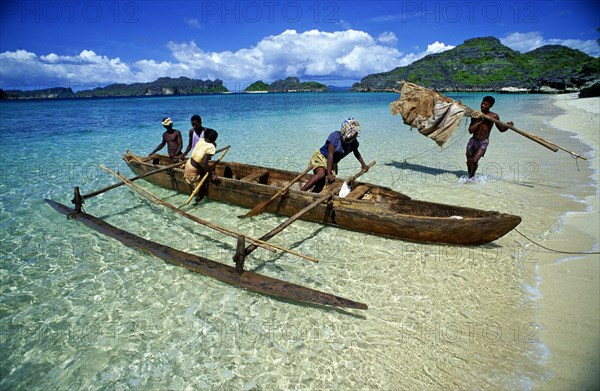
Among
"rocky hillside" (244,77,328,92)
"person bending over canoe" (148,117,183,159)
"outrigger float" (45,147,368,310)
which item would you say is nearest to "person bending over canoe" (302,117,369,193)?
"outrigger float" (45,147,368,310)

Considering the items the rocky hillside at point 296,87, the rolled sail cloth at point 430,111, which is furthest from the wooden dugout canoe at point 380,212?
the rocky hillside at point 296,87

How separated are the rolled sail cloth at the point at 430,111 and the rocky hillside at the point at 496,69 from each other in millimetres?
64883

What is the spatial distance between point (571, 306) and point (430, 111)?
720 cm

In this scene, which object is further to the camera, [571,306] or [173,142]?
[173,142]

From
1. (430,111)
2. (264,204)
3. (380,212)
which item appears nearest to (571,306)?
(380,212)

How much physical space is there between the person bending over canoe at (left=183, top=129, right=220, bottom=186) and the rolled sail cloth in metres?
6.37

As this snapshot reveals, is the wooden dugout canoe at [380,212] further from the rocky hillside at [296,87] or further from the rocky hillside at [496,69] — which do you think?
the rocky hillside at [296,87]

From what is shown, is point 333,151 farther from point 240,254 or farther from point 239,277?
point 239,277

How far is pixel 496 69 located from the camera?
318 feet

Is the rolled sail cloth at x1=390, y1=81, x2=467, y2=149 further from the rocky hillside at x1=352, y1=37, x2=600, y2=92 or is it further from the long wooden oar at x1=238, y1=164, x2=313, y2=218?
the rocky hillside at x1=352, y1=37, x2=600, y2=92

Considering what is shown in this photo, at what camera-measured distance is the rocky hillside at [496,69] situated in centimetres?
6675

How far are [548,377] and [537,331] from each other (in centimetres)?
74

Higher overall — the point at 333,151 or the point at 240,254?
the point at 333,151

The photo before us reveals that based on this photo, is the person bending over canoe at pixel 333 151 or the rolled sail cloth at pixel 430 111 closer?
the person bending over canoe at pixel 333 151
